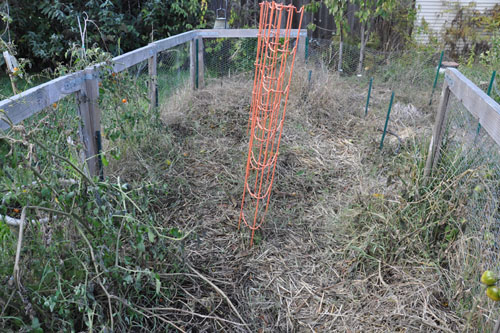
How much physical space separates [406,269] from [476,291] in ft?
1.58

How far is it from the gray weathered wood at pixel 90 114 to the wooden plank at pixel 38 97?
7cm

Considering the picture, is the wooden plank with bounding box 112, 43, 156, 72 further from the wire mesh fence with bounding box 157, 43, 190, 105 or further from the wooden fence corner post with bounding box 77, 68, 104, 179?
the wire mesh fence with bounding box 157, 43, 190, 105

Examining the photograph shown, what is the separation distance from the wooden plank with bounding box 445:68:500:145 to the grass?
284 millimetres

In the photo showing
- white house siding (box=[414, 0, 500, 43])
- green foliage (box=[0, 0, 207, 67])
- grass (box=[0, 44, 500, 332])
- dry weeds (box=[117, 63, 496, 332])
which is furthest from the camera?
white house siding (box=[414, 0, 500, 43])

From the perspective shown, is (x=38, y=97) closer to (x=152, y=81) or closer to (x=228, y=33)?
(x=152, y=81)

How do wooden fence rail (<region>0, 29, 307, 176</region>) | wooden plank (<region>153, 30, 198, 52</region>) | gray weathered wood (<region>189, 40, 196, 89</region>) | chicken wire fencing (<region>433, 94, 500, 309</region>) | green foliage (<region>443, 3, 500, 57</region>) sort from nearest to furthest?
wooden fence rail (<region>0, 29, 307, 176</region>) → chicken wire fencing (<region>433, 94, 500, 309</region>) → wooden plank (<region>153, 30, 198, 52</region>) → gray weathered wood (<region>189, 40, 196, 89</region>) → green foliage (<region>443, 3, 500, 57</region>)

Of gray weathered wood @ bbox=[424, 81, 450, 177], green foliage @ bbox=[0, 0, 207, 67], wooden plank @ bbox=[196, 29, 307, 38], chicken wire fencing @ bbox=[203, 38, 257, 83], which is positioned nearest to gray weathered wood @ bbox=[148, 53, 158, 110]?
wooden plank @ bbox=[196, 29, 307, 38]

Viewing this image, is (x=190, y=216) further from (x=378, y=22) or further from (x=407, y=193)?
(x=378, y=22)

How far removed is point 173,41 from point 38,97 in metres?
2.83

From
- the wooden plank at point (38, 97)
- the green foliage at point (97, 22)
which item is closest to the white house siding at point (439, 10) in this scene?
the green foliage at point (97, 22)

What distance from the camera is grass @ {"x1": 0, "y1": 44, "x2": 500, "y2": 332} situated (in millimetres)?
1958

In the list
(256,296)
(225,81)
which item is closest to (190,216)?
(256,296)

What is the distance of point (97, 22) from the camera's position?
7.70 m

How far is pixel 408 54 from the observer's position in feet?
25.6
